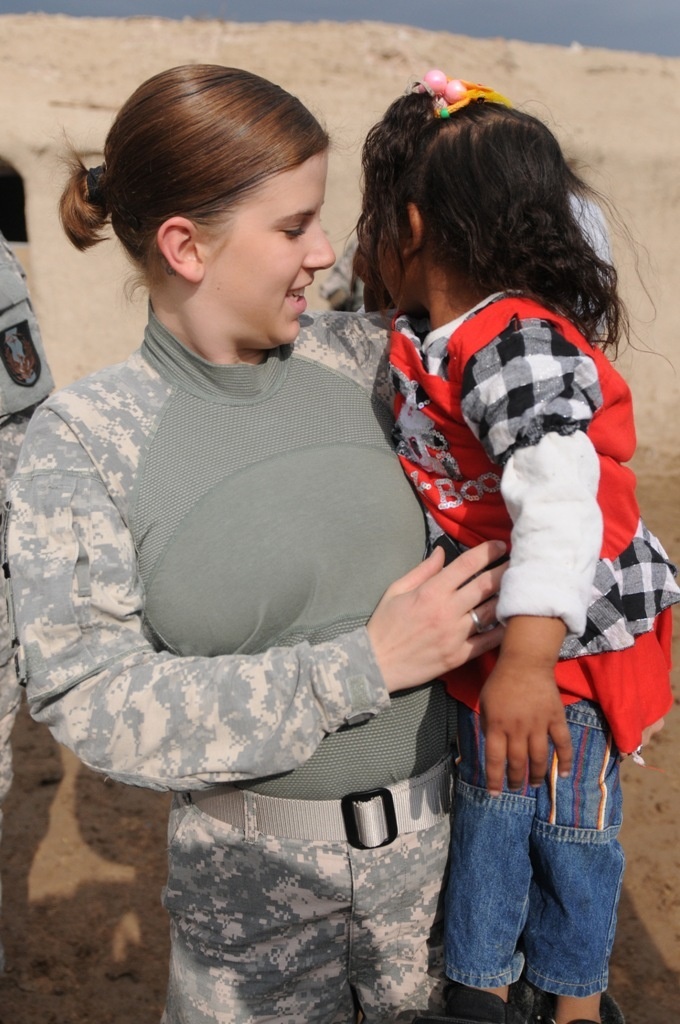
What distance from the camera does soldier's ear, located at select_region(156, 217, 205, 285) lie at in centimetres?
143

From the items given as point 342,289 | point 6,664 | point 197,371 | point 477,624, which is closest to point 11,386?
point 6,664

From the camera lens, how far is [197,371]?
150 centimetres

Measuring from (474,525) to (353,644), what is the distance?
279mm

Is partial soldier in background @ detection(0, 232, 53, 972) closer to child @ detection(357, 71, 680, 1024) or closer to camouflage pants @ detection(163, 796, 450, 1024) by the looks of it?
camouflage pants @ detection(163, 796, 450, 1024)

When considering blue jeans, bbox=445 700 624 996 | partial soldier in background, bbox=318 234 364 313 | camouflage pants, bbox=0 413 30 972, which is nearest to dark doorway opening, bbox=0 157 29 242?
partial soldier in background, bbox=318 234 364 313

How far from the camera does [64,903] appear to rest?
3.41 m

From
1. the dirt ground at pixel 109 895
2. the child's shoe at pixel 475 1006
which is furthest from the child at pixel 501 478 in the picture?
the dirt ground at pixel 109 895

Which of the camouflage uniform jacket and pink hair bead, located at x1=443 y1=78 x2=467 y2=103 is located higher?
pink hair bead, located at x1=443 y1=78 x2=467 y2=103

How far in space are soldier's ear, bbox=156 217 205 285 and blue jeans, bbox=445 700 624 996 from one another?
0.78 metres

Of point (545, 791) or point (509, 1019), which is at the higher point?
point (545, 791)

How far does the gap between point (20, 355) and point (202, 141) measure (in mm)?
1503

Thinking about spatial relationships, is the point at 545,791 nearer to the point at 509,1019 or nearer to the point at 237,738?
the point at 509,1019

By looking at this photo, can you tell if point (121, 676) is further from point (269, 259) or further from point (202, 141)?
point (202, 141)

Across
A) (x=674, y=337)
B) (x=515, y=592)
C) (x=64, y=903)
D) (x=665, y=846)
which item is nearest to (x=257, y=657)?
(x=515, y=592)
